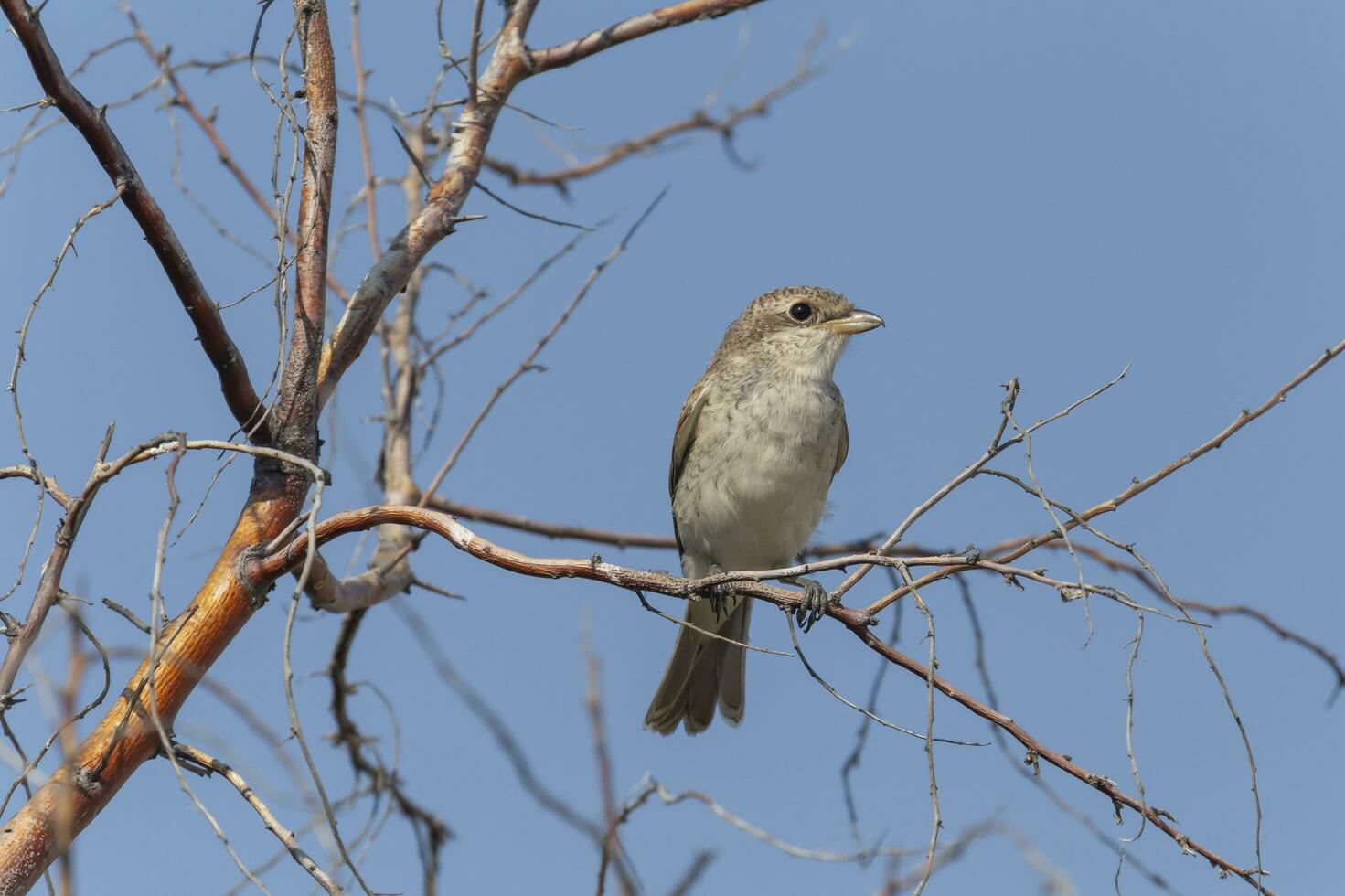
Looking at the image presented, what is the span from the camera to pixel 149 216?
3.37 m

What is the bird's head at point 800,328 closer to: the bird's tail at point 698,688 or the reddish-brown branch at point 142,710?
the bird's tail at point 698,688

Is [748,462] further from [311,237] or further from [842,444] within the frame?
[311,237]

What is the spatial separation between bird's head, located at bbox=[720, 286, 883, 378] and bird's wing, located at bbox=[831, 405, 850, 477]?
0.71 feet

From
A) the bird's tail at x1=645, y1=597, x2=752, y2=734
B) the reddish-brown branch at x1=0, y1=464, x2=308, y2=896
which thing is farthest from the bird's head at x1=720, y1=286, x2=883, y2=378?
the reddish-brown branch at x1=0, y1=464, x2=308, y2=896

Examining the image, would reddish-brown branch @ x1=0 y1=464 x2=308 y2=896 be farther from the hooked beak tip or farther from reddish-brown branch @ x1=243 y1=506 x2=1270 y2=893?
the hooked beak tip

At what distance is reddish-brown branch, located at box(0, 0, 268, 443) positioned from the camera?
314 centimetres

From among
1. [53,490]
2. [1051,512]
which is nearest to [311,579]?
[53,490]

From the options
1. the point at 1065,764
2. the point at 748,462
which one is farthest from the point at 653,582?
the point at 748,462

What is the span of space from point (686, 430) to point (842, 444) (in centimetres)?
72

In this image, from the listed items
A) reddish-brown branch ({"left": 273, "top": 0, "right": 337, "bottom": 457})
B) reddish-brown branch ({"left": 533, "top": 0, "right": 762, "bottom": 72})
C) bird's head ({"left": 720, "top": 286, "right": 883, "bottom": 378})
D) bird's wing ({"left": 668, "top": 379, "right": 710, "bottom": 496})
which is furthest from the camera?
bird's wing ({"left": 668, "top": 379, "right": 710, "bottom": 496})

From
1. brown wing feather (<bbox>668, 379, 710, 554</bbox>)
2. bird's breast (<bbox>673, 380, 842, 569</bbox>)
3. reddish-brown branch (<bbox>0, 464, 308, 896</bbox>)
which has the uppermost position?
brown wing feather (<bbox>668, 379, 710, 554</bbox>)

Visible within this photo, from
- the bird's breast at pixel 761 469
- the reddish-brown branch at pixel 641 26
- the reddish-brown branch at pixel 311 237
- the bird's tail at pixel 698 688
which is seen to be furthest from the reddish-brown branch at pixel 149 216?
the bird's tail at pixel 698 688

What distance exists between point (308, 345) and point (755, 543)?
111 inches

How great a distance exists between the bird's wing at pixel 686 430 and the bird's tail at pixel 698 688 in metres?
0.62
